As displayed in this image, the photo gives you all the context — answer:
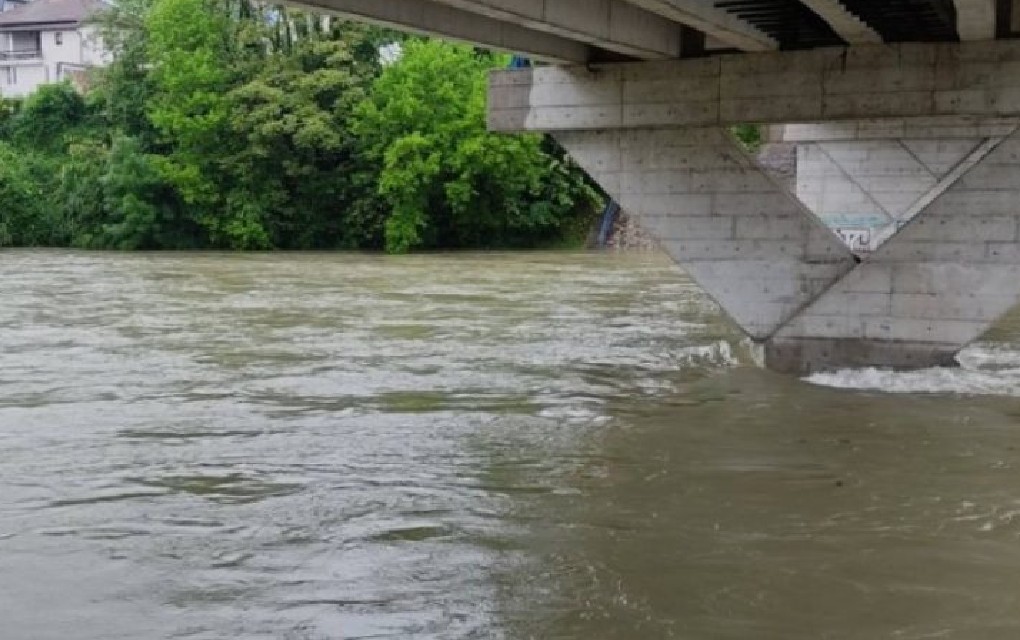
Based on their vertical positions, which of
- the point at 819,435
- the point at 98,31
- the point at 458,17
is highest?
the point at 98,31

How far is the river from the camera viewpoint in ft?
21.6

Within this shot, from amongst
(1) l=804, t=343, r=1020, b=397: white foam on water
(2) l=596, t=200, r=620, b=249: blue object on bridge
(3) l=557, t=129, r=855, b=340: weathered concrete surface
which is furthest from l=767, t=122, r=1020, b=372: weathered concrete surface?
(2) l=596, t=200, r=620, b=249: blue object on bridge

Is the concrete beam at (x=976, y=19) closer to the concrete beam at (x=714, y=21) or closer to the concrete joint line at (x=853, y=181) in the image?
the concrete beam at (x=714, y=21)

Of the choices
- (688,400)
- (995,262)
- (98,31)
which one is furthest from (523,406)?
(98,31)

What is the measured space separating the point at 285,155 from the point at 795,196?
39.6 metres

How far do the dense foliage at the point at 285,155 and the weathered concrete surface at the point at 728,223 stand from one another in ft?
114

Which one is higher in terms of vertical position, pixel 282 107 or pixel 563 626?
pixel 282 107

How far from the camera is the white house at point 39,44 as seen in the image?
82562 millimetres

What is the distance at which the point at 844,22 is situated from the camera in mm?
13109

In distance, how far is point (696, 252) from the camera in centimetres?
1585

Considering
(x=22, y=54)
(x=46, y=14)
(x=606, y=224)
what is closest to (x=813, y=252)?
(x=606, y=224)

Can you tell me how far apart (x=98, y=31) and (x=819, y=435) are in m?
55.2

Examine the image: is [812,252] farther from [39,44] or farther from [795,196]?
[39,44]

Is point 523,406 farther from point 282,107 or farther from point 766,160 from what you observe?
point 766,160
